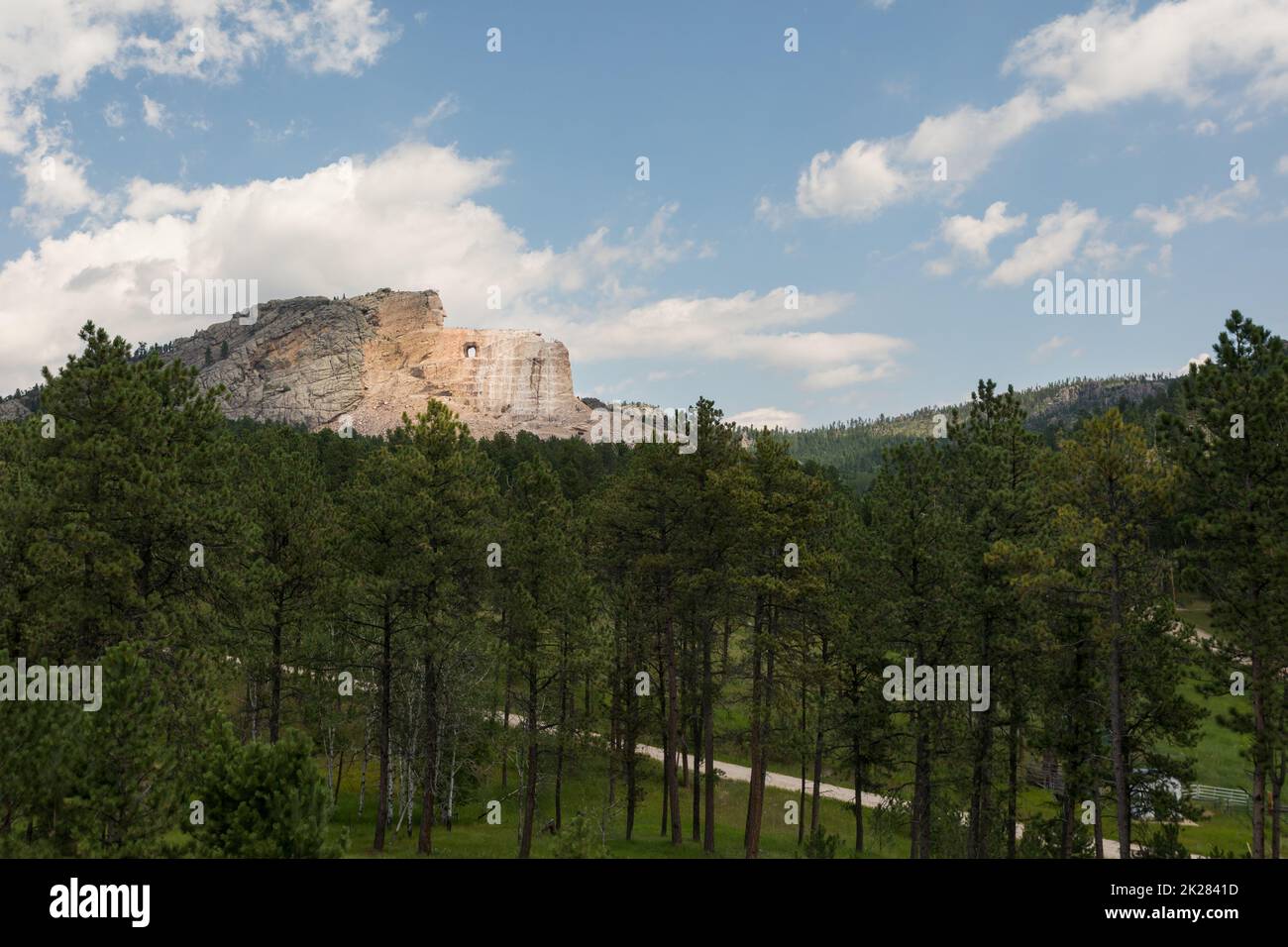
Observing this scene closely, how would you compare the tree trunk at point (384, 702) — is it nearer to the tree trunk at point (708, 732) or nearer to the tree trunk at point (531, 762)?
the tree trunk at point (531, 762)

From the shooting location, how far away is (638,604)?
28.5 meters

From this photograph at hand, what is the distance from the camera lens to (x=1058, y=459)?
2034 cm

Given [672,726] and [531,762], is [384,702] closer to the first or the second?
[531,762]

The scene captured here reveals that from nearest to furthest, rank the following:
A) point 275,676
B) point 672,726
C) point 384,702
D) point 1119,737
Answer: point 1119,737 → point 384,702 → point 275,676 → point 672,726

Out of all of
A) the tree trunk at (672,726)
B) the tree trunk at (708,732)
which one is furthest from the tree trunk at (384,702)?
the tree trunk at (708,732)

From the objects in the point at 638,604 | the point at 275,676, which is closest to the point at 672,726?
the point at 638,604

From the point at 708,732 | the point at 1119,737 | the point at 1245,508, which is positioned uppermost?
the point at 1245,508

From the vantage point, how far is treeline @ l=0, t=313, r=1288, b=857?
13.7m

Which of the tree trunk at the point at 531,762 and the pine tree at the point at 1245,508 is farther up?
the pine tree at the point at 1245,508

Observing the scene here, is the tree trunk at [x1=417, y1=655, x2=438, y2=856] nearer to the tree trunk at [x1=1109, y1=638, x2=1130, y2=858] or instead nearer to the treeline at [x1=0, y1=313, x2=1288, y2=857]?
the treeline at [x1=0, y1=313, x2=1288, y2=857]

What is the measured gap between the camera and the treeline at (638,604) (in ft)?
44.8

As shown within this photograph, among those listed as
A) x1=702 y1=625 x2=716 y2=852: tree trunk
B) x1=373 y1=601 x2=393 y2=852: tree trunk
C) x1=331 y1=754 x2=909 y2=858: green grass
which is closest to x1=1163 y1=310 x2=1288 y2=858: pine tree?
x1=702 y1=625 x2=716 y2=852: tree trunk

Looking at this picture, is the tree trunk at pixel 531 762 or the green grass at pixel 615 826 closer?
the tree trunk at pixel 531 762
